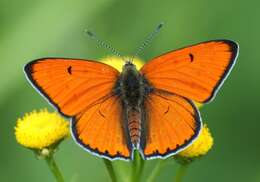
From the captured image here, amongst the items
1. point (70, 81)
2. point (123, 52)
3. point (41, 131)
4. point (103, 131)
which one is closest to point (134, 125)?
point (103, 131)

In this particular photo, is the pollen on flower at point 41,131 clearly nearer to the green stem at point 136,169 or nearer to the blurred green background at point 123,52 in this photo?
the green stem at point 136,169

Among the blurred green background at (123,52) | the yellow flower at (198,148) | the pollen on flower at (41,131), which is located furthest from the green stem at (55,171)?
the blurred green background at (123,52)

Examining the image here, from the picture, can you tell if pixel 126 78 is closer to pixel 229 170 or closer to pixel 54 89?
pixel 54 89

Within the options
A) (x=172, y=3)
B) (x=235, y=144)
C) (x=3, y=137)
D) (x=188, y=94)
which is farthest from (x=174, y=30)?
(x=188, y=94)

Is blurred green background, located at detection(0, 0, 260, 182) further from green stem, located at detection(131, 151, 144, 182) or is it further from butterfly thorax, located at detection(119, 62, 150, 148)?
butterfly thorax, located at detection(119, 62, 150, 148)

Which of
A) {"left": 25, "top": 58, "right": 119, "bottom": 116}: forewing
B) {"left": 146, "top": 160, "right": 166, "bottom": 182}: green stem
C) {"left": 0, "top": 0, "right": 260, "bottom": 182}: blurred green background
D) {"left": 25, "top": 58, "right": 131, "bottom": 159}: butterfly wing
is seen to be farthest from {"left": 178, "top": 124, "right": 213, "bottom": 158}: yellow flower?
{"left": 0, "top": 0, "right": 260, "bottom": 182}: blurred green background
